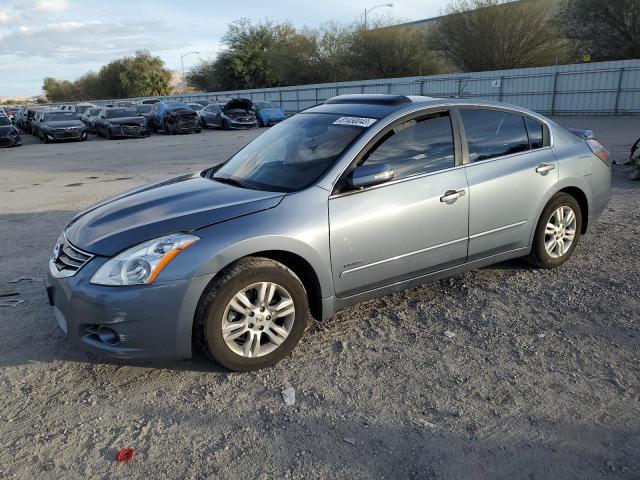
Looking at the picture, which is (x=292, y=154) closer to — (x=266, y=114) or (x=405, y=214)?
(x=405, y=214)

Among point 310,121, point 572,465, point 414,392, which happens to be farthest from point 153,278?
point 572,465

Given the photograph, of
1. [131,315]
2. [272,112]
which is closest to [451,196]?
[131,315]

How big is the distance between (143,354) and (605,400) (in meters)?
2.67

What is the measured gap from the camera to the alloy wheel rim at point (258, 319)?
3297 mm

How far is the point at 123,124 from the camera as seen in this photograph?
24.3m

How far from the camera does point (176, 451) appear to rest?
8.91ft

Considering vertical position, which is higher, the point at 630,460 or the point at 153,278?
the point at 153,278

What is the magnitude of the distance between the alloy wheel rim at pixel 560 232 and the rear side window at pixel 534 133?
620 mm

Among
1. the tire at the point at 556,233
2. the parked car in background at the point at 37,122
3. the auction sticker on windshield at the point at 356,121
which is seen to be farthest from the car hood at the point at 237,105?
the auction sticker on windshield at the point at 356,121

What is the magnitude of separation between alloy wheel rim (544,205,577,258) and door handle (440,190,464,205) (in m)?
1.23

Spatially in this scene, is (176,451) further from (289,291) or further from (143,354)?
(289,291)

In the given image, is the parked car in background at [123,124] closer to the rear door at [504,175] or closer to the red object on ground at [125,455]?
the rear door at [504,175]

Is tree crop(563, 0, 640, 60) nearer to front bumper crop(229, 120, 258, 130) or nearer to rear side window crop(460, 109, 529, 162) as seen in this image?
front bumper crop(229, 120, 258, 130)

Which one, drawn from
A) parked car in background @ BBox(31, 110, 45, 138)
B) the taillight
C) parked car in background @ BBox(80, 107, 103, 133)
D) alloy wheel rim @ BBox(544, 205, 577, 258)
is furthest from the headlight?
parked car in background @ BBox(80, 107, 103, 133)
